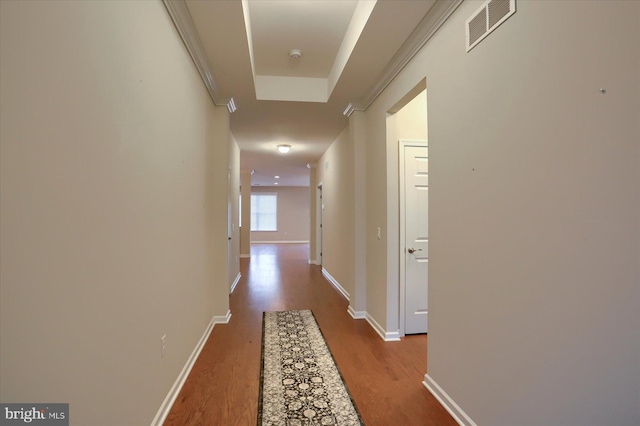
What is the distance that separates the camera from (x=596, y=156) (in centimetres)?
112

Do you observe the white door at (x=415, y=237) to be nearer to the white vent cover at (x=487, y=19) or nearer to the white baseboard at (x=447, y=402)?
the white baseboard at (x=447, y=402)

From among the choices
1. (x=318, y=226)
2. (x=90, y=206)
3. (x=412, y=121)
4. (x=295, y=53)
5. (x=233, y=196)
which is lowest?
(x=318, y=226)

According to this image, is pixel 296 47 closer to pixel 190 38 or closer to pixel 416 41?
pixel 190 38

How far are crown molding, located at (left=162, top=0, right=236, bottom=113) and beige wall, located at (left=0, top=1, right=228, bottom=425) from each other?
0.08m

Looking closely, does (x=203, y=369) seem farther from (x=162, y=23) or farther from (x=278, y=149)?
(x=278, y=149)

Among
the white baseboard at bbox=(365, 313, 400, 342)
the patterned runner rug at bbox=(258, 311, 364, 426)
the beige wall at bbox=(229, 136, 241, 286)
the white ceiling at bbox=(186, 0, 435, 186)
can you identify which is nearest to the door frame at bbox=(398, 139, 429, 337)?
the white baseboard at bbox=(365, 313, 400, 342)

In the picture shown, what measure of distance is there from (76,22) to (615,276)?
2016 mm

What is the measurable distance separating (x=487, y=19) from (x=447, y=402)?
7.45ft

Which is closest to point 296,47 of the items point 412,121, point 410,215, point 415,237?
point 412,121

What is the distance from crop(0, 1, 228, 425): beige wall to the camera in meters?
0.86

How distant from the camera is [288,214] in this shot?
14.1 metres

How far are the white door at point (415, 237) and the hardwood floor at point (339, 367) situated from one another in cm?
26

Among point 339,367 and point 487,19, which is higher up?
point 487,19

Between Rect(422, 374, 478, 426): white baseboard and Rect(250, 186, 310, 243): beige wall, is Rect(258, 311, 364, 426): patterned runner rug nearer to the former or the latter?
Rect(422, 374, 478, 426): white baseboard
